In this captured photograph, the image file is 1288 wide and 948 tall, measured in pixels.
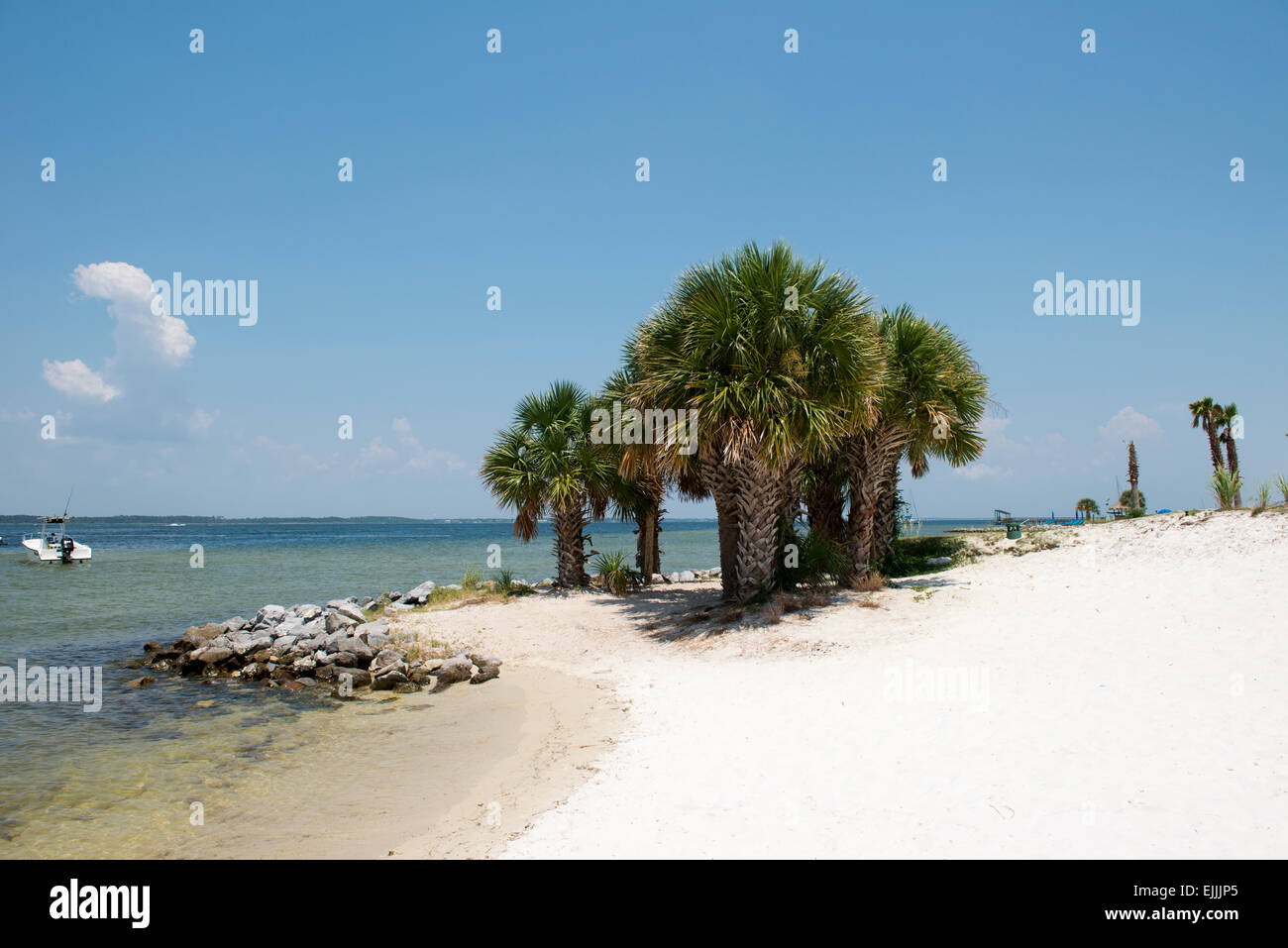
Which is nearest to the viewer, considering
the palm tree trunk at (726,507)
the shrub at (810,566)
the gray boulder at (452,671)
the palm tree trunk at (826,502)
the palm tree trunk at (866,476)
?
the gray boulder at (452,671)

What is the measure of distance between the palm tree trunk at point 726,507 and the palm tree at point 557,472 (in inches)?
165

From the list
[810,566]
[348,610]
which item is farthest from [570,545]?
[810,566]

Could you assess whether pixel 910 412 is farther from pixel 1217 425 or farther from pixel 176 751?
pixel 1217 425

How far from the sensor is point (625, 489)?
20.8 meters

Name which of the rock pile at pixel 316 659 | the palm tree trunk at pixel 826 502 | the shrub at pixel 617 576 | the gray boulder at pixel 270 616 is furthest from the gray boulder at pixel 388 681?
the palm tree trunk at pixel 826 502

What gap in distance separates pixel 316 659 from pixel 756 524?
9548mm

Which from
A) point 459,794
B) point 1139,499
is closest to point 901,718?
point 459,794

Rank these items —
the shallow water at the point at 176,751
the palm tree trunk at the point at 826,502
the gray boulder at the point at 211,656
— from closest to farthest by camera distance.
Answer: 1. the shallow water at the point at 176,751
2. the gray boulder at the point at 211,656
3. the palm tree trunk at the point at 826,502

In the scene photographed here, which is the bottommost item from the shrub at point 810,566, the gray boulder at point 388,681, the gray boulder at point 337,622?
the gray boulder at point 388,681

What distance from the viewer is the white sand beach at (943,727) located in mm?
4984

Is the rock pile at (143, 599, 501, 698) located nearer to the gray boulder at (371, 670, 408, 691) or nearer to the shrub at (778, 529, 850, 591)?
the gray boulder at (371, 670, 408, 691)

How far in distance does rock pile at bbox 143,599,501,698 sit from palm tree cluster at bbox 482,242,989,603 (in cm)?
604

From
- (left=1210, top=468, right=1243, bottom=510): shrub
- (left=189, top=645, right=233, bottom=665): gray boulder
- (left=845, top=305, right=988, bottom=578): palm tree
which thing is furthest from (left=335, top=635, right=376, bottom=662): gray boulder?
(left=1210, top=468, right=1243, bottom=510): shrub

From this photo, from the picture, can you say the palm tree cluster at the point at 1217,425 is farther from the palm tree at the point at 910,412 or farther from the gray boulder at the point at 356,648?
the gray boulder at the point at 356,648
